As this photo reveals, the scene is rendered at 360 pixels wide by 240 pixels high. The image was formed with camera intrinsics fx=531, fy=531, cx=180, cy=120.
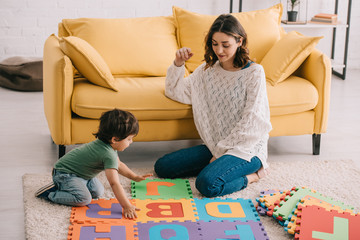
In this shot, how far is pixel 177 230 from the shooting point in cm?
220

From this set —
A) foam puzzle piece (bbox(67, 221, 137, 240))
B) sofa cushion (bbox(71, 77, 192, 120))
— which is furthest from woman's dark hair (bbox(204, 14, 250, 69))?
foam puzzle piece (bbox(67, 221, 137, 240))

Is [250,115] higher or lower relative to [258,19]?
lower

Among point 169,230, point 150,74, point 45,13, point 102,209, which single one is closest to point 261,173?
point 169,230

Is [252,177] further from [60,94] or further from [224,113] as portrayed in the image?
[60,94]

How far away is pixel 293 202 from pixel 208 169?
16.5 inches

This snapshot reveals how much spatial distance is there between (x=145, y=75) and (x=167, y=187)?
2.82ft

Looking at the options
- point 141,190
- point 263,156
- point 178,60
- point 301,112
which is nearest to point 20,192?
point 141,190

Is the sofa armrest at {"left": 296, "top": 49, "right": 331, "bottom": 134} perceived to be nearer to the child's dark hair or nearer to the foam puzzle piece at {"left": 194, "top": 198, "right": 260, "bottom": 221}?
the foam puzzle piece at {"left": 194, "top": 198, "right": 260, "bottom": 221}

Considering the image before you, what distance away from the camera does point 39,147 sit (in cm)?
315

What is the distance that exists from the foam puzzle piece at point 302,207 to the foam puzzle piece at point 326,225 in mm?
24

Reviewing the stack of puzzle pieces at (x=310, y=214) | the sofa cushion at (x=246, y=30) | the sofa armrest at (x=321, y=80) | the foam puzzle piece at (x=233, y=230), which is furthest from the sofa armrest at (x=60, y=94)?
the sofa armrest at (x=321, y=80)

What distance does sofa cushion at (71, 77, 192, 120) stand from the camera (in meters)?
2.75

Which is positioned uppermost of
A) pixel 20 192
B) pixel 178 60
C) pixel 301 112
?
pixel 178 60

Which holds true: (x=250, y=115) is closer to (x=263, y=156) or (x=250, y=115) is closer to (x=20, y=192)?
(x=263, y=156)
